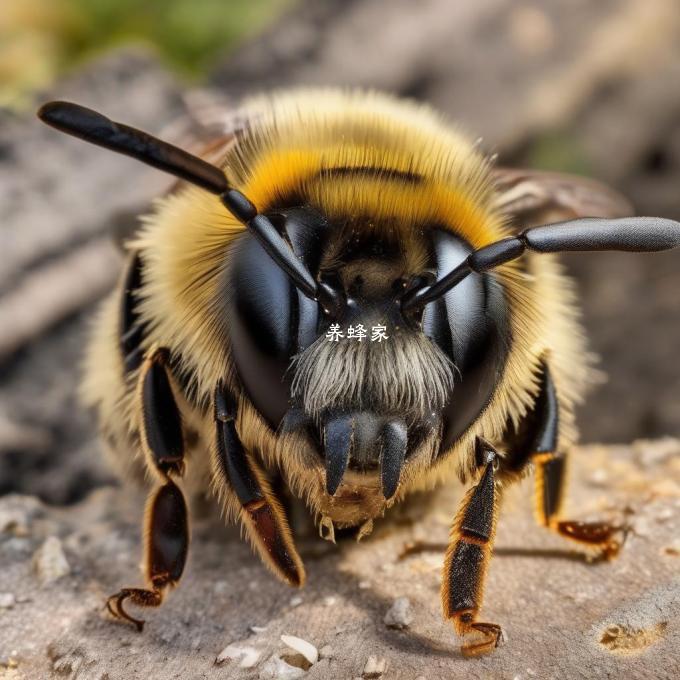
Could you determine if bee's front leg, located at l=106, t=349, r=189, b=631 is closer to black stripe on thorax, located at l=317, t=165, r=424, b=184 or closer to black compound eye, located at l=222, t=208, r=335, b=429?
black compound eye, located at l=222, t=208, r=335, b=429

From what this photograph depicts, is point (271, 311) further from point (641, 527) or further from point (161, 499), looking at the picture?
point (641, 527)

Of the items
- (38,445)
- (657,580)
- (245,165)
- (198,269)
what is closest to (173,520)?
(198,269)

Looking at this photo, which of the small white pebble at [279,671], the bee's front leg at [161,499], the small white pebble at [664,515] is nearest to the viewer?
the small white pebble at [279,671]

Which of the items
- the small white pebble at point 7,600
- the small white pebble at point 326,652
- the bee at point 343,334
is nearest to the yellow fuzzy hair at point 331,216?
the bee at point 343,334

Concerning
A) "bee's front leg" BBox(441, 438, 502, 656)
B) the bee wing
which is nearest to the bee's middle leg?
"bee's front leg" BBox(441, 438, 502, 656)

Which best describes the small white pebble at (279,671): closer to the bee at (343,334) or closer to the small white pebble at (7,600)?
the bee at (343,334)

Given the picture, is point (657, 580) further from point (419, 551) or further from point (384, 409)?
point (384, 409)
